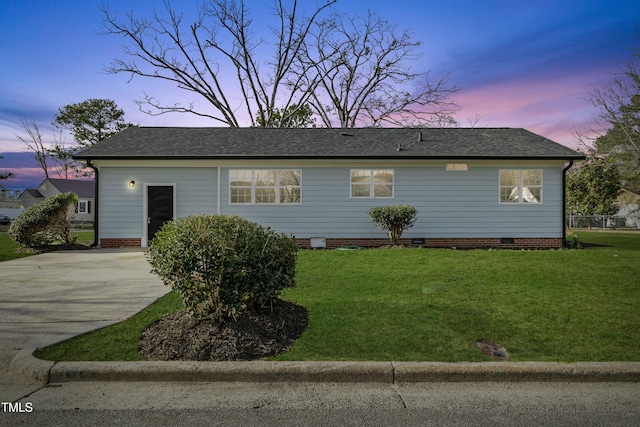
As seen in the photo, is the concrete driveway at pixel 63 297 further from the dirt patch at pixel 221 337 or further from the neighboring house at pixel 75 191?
the neighboring house at pixel 75 191

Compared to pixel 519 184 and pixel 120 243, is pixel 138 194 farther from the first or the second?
pixel 519 184

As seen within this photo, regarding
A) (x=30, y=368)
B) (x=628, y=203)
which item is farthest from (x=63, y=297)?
(x=628, y=203)

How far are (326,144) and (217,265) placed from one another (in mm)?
12714

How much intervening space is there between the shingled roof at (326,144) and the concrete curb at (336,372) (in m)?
12.0

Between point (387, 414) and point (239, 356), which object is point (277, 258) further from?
point (387, 414)

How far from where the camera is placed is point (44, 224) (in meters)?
15.0

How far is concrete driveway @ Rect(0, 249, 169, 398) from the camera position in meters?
5.35

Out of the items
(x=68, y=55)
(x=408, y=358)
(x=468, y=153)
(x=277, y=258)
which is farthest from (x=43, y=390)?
(x=68, y=55)

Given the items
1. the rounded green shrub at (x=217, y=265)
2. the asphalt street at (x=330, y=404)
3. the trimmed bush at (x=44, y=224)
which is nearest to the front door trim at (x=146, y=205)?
the trimmed bush at (x=44, y=224)

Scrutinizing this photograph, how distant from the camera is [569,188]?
42062mm

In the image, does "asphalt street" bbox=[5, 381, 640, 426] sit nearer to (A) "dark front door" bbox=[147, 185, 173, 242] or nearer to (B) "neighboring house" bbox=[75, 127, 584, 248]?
(B) "neighboring house" bbox=[75, 127, 584, 248]

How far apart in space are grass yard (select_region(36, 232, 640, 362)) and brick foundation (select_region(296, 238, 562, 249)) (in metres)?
5.39

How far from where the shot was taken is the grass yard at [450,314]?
470cm

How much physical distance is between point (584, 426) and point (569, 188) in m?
44.3
